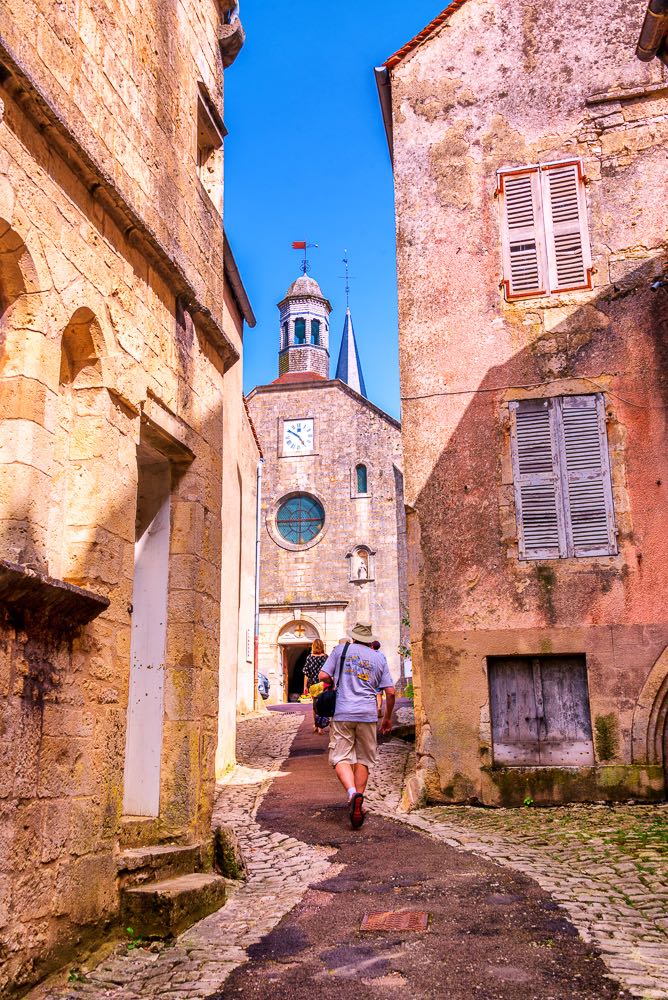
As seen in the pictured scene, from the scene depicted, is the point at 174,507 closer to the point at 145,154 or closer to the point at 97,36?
the point at 145,154

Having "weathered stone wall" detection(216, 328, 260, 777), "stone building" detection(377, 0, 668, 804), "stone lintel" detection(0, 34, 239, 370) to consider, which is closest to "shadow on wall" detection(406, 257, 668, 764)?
"stone building" detection(377, 0, 668, 804)

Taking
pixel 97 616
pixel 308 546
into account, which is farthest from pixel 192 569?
pixel 308 546

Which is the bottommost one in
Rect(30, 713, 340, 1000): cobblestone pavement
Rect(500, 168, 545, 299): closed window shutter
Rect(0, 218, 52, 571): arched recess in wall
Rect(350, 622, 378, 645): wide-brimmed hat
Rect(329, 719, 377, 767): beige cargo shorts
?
Rect(30, 713, 340, 1000): cobblestone pavement

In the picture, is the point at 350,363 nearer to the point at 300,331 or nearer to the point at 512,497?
the point at 300,331

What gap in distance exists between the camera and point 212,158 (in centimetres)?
714

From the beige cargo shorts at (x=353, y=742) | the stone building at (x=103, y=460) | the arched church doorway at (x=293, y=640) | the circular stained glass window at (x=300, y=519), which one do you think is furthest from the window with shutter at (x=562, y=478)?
the circular stained glass window at (x=300, y=519)

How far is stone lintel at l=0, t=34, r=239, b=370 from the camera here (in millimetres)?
3859

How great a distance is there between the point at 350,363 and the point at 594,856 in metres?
48.0

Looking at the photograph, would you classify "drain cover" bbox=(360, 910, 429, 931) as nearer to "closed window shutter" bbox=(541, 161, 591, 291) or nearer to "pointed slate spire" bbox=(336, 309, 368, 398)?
"closed window shutter" bbox=(541, 161, 591, 291)

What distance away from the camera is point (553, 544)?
9398mm

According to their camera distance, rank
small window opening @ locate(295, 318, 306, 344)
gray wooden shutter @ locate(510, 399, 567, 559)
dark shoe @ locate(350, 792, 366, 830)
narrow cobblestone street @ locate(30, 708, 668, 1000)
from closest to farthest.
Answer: narrow cobblestone street @ locate(30, 708, 668, 1000) → dark shoe @ locate(350, 792, 366, 830) → gray wooden shutter @ locate(510, 399, 567, 559) → small window opening @ locate(295, 318, 306, 344)

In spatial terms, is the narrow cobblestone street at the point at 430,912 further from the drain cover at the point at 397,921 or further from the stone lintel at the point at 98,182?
the stone lintel at the point at 98,182

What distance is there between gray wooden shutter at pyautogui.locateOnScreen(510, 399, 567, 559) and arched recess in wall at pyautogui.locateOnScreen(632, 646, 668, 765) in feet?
4.76

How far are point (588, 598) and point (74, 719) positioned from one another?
6.12 meters
